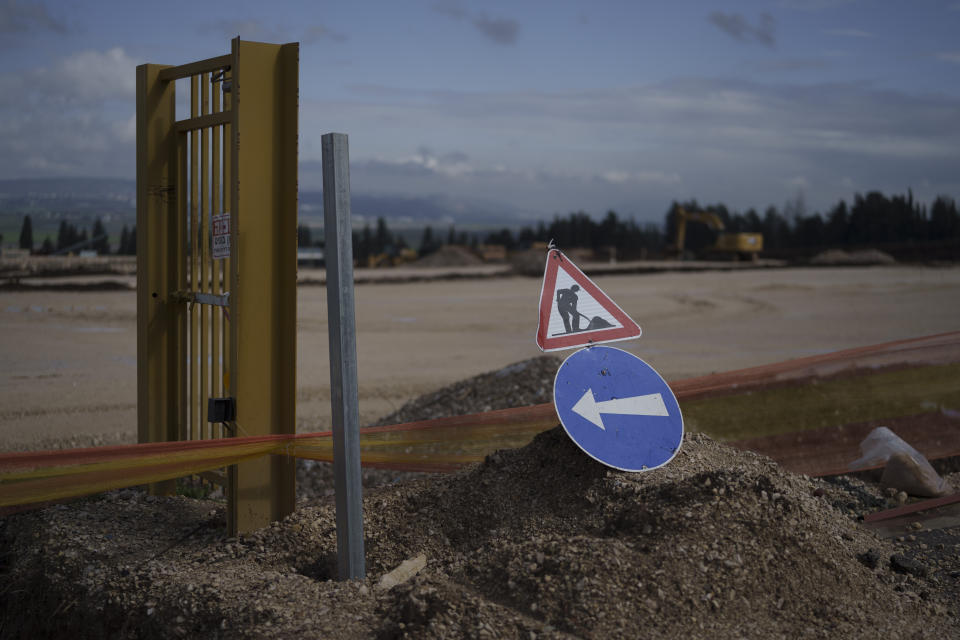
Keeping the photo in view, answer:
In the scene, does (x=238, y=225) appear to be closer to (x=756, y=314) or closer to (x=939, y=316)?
(x=756, y=314)

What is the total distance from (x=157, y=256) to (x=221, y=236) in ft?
2.94

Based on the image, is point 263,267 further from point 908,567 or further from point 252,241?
point 908,567

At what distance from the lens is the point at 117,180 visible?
10344mm

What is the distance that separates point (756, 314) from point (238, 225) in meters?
20.3

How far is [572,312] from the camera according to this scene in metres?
4.75

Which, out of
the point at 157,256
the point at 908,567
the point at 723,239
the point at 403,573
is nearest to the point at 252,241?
the point at 157,256

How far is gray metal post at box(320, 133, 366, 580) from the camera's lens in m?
4.00

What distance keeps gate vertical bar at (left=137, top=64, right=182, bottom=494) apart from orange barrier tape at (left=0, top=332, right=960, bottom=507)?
1.13 metres

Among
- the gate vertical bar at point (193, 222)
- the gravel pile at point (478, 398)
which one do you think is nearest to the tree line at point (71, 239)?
the gravel pile at point (478, 398)

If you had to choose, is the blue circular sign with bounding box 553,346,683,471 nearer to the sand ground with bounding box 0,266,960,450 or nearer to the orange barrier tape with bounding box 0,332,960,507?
the orange barrier tape with bounding box 0,332,960,507

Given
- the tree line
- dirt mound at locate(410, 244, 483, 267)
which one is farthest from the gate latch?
dirt mound at locate(410, 244, 483, 267)

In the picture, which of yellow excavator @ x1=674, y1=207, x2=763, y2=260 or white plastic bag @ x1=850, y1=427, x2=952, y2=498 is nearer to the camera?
white plastic bag @ x1=850, y1=427, x2=952, y2=498

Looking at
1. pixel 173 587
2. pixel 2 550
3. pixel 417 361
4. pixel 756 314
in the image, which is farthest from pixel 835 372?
pixel 756 314

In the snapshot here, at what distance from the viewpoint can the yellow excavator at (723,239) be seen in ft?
133
